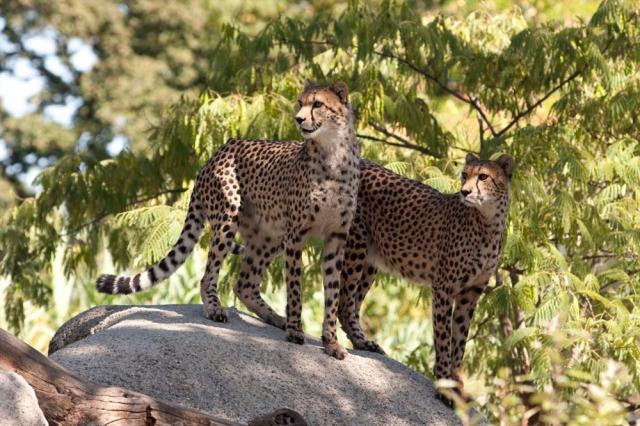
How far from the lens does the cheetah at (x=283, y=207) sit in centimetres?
720

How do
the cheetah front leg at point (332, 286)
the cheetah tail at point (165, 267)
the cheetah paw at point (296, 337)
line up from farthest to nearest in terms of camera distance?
1. the cheetah tail at point (165, 267)
2. the cheetah paw at point (296, 337)
3. the cheetah front leg at point (332, 286)

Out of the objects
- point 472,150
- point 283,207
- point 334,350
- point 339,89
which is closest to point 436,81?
point 472,150

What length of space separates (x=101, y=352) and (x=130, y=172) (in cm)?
401

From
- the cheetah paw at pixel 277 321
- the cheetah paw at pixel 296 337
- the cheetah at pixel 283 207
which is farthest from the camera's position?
the cheetah paw at pixel 277 321

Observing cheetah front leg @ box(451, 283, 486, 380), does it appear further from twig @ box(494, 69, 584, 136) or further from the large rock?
twig @ box(494, 69, 584, 136)

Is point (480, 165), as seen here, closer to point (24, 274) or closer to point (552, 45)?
point (552, 45)

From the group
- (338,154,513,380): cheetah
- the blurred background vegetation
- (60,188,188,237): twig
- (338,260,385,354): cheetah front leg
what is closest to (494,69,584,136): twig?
the blurred background vegetation

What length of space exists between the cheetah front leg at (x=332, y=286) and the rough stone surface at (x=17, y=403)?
2.39 meters

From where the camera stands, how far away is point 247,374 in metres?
6.87

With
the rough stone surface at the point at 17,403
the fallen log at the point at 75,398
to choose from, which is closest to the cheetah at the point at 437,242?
the fallen log at the point at 75,398

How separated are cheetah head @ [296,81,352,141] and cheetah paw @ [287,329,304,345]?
1.20 m

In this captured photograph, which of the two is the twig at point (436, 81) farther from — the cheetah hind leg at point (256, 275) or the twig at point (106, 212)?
the cheetah hind leg at point (256, 275)

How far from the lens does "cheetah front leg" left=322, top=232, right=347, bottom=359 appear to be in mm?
7344

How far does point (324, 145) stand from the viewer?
7.18 metres
